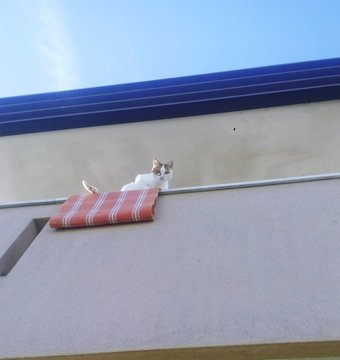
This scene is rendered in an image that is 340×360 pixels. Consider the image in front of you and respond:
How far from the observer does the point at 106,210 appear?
59.1 inches

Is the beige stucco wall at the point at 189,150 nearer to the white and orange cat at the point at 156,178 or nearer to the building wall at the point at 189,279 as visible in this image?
the white and orange cat at the point at 156,178

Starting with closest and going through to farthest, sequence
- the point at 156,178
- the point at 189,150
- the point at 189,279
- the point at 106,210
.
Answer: the point at 189,279 < the point at 106,210 < the point at 156,178 < the point at 189,150

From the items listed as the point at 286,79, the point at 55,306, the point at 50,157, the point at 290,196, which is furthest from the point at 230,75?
the point at 55,306

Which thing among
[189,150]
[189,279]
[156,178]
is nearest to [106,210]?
[189,279]

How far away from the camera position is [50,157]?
2939 mm

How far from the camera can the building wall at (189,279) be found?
92 centimetres

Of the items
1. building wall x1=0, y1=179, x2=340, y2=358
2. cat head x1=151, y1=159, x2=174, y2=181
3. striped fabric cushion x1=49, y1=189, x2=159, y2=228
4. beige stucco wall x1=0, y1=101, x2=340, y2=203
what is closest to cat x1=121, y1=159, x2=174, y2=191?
cat head x1=151, y1=159, x2=174, y2=181

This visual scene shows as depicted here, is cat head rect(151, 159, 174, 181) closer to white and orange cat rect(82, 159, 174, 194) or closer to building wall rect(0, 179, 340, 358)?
white and orange cat rect(82, 159, 174, 194)

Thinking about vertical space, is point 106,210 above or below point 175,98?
below

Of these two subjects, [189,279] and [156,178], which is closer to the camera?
[189,279]

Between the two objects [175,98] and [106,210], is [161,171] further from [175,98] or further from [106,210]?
[106,210]

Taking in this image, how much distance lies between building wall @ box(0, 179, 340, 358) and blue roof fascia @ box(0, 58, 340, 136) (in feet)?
4.48

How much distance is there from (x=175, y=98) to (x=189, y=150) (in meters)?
0.40

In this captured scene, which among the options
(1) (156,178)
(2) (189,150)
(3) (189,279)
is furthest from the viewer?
(2) (189,150)
